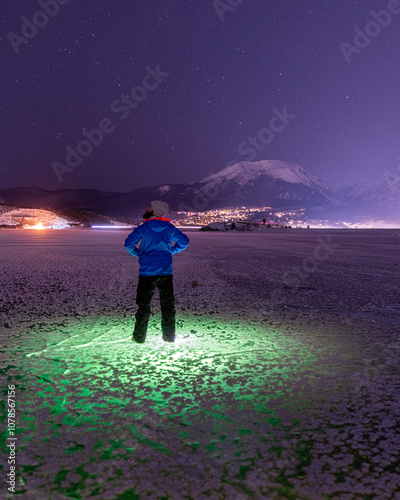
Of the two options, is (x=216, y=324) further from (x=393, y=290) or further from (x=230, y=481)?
(x=393, y=290)

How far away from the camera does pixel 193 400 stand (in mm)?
A: 3629

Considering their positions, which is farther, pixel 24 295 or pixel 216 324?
pixel 24 295

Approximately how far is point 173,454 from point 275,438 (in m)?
0.67

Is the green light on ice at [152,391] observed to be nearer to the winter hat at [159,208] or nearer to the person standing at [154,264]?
the person standing at [154,264]

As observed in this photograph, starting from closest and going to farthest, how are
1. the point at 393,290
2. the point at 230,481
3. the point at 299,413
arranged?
the point at 230,481, the point at 299,413, the point at 393,290

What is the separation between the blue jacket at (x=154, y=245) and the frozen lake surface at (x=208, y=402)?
889 millimetres

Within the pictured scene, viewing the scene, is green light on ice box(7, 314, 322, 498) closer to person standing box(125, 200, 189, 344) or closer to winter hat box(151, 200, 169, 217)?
person standing box(125, 200, 189, 344)

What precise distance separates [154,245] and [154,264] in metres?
0.23

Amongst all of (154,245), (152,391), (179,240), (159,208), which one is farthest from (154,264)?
(152,391)

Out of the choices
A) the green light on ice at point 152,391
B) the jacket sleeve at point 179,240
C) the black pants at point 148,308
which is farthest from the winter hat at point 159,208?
A: the green light on ice at point 152,391

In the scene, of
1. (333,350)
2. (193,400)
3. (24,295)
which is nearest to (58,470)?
(193,400)

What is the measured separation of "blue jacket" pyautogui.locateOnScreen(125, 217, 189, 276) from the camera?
18.3 ft

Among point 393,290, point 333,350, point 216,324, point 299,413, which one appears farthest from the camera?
point 393,290

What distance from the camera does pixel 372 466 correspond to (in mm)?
2623
